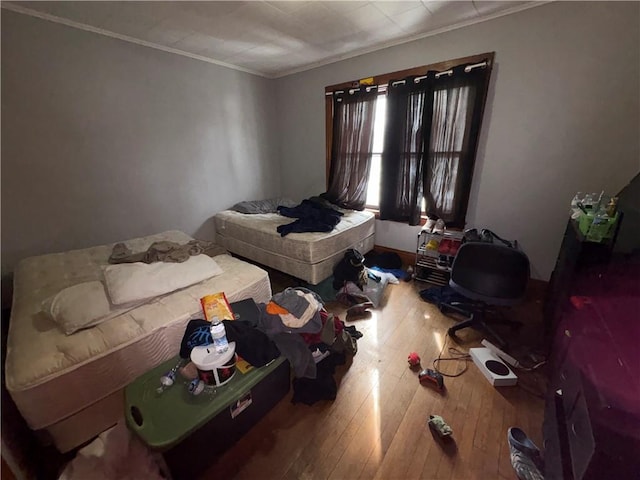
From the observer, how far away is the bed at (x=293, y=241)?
244 centimetres

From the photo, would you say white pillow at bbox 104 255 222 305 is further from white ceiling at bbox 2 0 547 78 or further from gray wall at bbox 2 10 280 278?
white ceiling at bbox 2 0 547 78

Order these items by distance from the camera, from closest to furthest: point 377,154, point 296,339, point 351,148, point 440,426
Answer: point 440,426 → point 296,339 → point 377,154 → point 351,148

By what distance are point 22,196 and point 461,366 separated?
3644mm

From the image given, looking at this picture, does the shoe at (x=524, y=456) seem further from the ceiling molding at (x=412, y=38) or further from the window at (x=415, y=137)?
the ceiling molding at (x=412, y=38)

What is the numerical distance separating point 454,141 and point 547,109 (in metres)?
0.71

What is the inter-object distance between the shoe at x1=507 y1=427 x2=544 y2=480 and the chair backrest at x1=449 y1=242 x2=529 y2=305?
75cm

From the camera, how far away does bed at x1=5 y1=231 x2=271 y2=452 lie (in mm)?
1087

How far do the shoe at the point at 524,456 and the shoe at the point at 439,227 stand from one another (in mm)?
1775

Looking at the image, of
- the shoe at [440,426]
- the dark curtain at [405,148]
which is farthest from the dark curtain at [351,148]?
the shoe at [440,426]

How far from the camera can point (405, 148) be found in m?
2.85

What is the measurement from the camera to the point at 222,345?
1.22 m

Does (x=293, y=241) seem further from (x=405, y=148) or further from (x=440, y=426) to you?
(x=440, y=426)

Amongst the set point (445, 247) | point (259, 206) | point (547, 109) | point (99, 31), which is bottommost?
point (445, 247)

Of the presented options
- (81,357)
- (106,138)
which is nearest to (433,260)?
(81,357)
